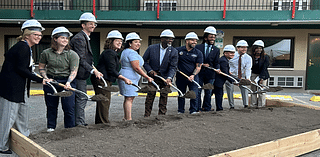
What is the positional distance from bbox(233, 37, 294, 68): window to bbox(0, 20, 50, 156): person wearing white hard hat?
32.7 ft

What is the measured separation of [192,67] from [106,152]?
3.24m

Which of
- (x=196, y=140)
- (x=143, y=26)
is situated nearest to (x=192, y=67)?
(x=196, y=140)

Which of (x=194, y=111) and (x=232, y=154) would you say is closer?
(x=232, y=154)

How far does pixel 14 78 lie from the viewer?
11.3ft

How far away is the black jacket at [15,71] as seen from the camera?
3.39 meters

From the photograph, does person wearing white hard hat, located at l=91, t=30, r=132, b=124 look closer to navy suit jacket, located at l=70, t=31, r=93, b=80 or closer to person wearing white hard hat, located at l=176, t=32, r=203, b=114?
navy suit jacket, located at l=70, t=31, r=93, b=80

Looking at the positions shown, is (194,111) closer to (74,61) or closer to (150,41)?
(74,61)

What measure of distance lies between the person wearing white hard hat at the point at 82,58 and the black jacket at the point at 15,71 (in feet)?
2.99

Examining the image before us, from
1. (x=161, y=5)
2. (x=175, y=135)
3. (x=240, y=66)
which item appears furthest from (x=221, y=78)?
(x=161, y=5)

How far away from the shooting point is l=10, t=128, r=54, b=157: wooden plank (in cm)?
287

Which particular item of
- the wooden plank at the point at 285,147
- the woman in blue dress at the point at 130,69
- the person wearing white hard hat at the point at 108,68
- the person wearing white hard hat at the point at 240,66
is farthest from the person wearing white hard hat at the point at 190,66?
the wooden plank at the point at 285,147

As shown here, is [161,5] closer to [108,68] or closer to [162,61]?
[162,61]

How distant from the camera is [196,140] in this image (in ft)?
12.5

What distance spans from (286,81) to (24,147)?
11262 mm
